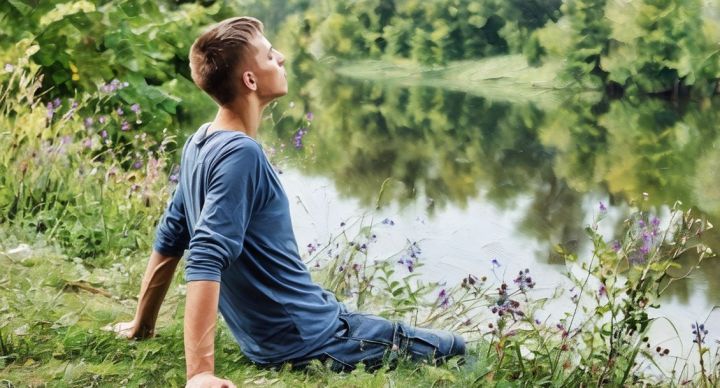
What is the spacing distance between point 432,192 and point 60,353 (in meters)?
7.55

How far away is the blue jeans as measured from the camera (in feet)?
10.1

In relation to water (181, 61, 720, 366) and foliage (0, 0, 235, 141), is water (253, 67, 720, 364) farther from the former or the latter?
foliage (0, 0, 235, 141)

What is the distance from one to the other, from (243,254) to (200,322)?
0.30 m

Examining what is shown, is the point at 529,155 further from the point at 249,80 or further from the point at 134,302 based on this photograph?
the point at 249,80

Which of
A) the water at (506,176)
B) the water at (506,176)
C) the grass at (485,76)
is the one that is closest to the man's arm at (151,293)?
the water at (506,176)

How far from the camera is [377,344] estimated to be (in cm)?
315

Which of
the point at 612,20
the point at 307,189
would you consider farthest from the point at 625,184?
the point at 612,20

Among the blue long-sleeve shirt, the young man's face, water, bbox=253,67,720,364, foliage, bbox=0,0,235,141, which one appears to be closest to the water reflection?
water, bbox=253,67,720,364

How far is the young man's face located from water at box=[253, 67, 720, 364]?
4.50 feet

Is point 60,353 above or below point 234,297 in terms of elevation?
below

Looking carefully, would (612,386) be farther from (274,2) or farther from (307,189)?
(274,2)

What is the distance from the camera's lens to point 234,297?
2.93 metres

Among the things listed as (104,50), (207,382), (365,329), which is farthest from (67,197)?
(104,50)

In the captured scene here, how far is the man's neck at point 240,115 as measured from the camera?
2.84m
